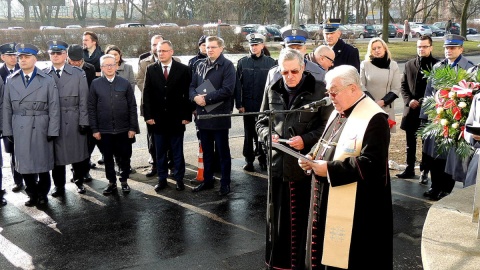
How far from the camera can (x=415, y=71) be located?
800 centimetres

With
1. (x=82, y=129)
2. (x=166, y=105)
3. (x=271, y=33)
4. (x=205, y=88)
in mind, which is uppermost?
(x=271, y=33)

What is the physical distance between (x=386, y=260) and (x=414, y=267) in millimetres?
1550

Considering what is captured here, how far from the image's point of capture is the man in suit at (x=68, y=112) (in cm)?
740

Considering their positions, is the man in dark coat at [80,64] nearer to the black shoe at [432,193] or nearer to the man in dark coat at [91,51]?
the man in dark coat at [91,51]

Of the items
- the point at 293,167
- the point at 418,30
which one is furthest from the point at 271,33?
the point at 293,167

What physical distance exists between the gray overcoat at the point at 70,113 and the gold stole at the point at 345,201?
182 inches

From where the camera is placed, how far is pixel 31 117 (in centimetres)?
700

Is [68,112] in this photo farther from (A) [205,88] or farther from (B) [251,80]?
(B) [251,80]

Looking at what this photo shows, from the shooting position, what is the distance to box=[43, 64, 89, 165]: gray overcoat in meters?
7.39

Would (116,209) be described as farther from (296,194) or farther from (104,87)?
(296,194)

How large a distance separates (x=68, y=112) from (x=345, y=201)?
4.83 meters

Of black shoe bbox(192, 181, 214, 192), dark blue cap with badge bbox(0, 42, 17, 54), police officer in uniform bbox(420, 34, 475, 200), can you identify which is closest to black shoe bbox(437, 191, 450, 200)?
police officer in uniform bbox(420, 34, 475, 200)

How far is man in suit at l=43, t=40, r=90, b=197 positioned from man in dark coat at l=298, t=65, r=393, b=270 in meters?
4.52

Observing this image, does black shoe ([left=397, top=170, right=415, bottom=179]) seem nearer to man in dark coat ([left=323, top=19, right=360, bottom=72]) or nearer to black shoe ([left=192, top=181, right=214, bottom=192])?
man in dark coat ([left=323, top=19, right=360, bottom=72])
